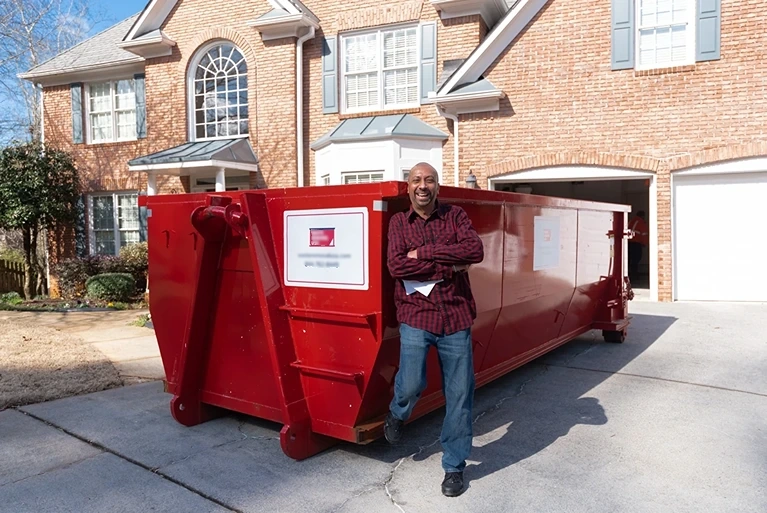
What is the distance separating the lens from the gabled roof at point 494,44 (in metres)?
11.7

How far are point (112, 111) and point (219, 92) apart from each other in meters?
3.51

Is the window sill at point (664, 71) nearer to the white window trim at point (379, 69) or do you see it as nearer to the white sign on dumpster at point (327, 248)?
the white window trim at point (379, 69)

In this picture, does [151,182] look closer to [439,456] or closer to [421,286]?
[439,456]

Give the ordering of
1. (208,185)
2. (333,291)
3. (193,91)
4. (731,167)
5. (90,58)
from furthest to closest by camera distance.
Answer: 1. (90,58)
2. (208,185)
3. (193,91)
4. (731,167)
5. (333,291)

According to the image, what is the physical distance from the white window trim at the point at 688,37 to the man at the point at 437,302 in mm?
9368

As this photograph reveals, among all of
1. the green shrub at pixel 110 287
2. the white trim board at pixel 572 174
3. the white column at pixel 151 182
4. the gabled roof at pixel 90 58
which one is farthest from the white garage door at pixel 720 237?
the gabled roof at pixel 90 58

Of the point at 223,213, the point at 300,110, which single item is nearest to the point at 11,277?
the point at 300,110

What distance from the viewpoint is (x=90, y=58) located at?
1678 centimetres

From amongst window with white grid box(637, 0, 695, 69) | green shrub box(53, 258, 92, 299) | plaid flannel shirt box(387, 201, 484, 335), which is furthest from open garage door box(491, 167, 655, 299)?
green shrub box(53, 258, 92, 299)

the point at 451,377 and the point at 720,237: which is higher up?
the point at 720,237

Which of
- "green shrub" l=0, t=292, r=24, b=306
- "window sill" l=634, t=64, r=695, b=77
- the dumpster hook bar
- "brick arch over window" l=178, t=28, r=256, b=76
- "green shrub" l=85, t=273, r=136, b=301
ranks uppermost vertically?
"brick arch over window" l=178, t=28, r=256, b=76

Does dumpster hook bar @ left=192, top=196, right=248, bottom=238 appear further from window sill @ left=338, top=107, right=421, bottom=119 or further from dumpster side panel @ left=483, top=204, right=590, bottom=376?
window sill @ left=338, top=107, right=421, bottom=119

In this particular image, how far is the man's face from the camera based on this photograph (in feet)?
11.5

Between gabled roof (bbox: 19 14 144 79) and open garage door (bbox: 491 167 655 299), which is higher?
gabled roof (bbox: 19 14 144 79)
